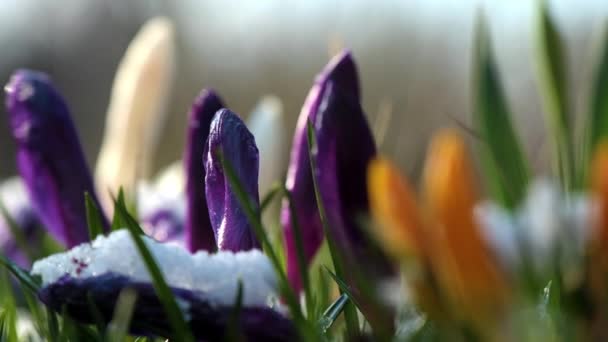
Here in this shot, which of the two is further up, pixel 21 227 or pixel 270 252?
pixel 270 252

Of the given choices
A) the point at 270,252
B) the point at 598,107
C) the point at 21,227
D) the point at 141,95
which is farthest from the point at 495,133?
the point at 21,227

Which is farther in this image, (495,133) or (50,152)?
(50,152)

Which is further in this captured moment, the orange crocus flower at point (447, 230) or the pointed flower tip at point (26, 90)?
the pointed flower tip at point (26, 90)

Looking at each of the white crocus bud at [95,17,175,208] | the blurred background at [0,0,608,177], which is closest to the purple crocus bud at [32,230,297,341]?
the white crocus bud at [95,17,175,208]

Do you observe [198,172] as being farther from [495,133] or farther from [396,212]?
[396,212]

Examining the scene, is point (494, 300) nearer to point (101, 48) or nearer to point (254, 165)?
point (254, 165)

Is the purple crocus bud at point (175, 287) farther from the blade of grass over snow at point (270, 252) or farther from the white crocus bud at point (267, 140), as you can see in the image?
the white crocus bud at point (267, 140)

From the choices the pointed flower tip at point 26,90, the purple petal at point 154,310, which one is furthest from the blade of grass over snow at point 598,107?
the pointed flower tip at point 26,90
